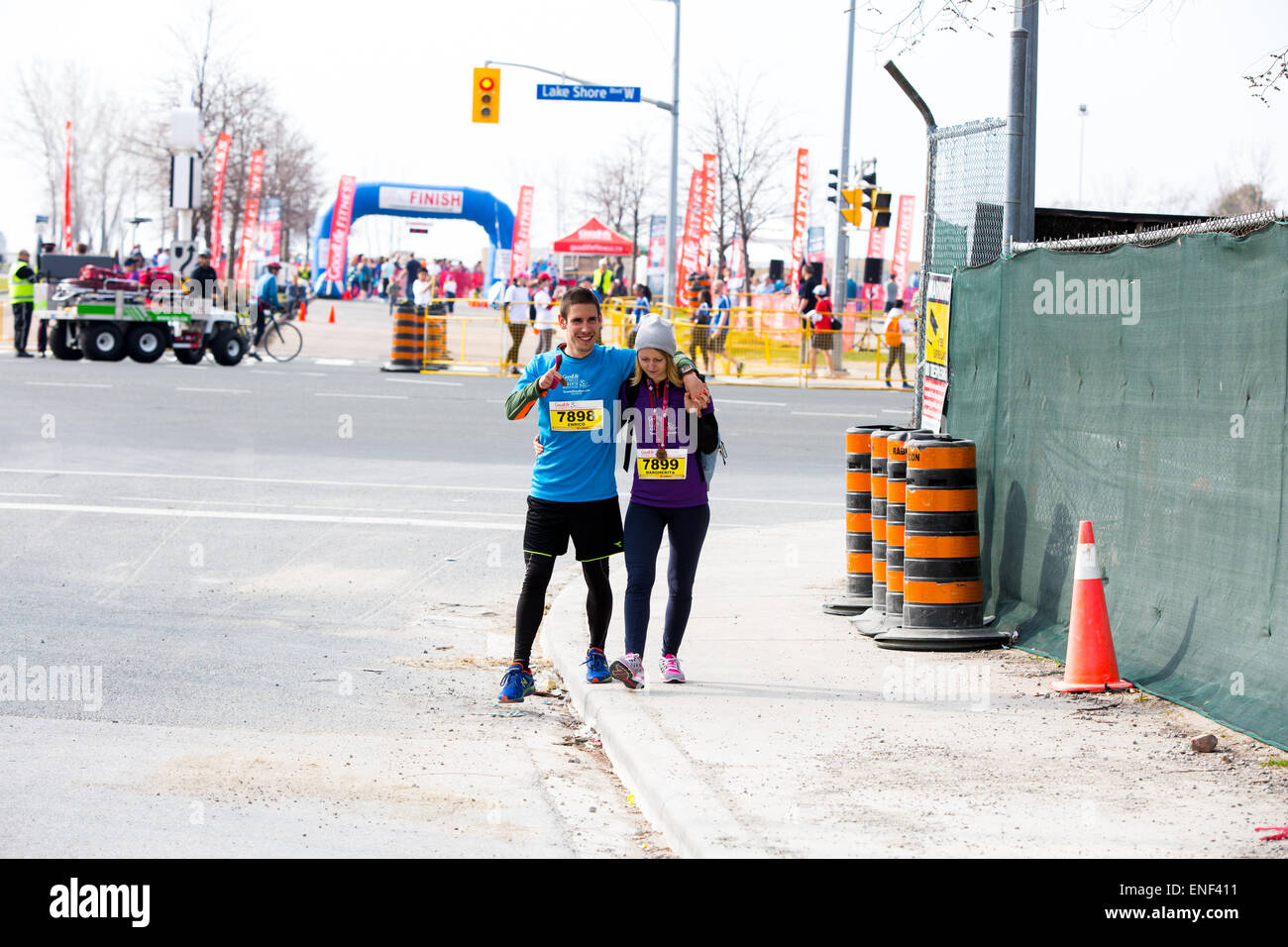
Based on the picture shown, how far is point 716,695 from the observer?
7.10 metres

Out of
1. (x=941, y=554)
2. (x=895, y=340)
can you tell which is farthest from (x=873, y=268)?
(x=941, y=554)

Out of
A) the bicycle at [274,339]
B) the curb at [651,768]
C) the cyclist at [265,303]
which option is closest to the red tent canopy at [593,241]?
the bicycle at [274,339]

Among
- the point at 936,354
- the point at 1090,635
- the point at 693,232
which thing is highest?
the point at 693,232

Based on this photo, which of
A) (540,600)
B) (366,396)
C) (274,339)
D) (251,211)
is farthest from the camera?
(251,211)

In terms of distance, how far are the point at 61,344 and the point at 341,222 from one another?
91.2ft

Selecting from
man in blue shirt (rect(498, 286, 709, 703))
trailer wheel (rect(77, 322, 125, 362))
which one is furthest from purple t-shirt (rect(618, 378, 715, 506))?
trailer wheel (rect(77, 322, 125, 362))

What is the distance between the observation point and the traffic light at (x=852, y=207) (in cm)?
3000

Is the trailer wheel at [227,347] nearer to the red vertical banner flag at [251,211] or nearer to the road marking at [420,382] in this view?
the road marking at [420,382]

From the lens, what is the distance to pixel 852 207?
30484 millimetres

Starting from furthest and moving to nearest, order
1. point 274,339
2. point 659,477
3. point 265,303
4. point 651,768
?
point 274,339 → point 265,303 → point 659,477 → point 651,768

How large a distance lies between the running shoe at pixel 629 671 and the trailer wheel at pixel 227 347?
2293 centimetres

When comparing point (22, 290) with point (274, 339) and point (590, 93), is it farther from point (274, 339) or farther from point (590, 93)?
point (590, 93)

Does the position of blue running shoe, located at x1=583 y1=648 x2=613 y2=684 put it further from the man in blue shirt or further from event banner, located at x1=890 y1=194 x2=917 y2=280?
event banner, located at x1=890 y1=194 x2=917 y2=280
